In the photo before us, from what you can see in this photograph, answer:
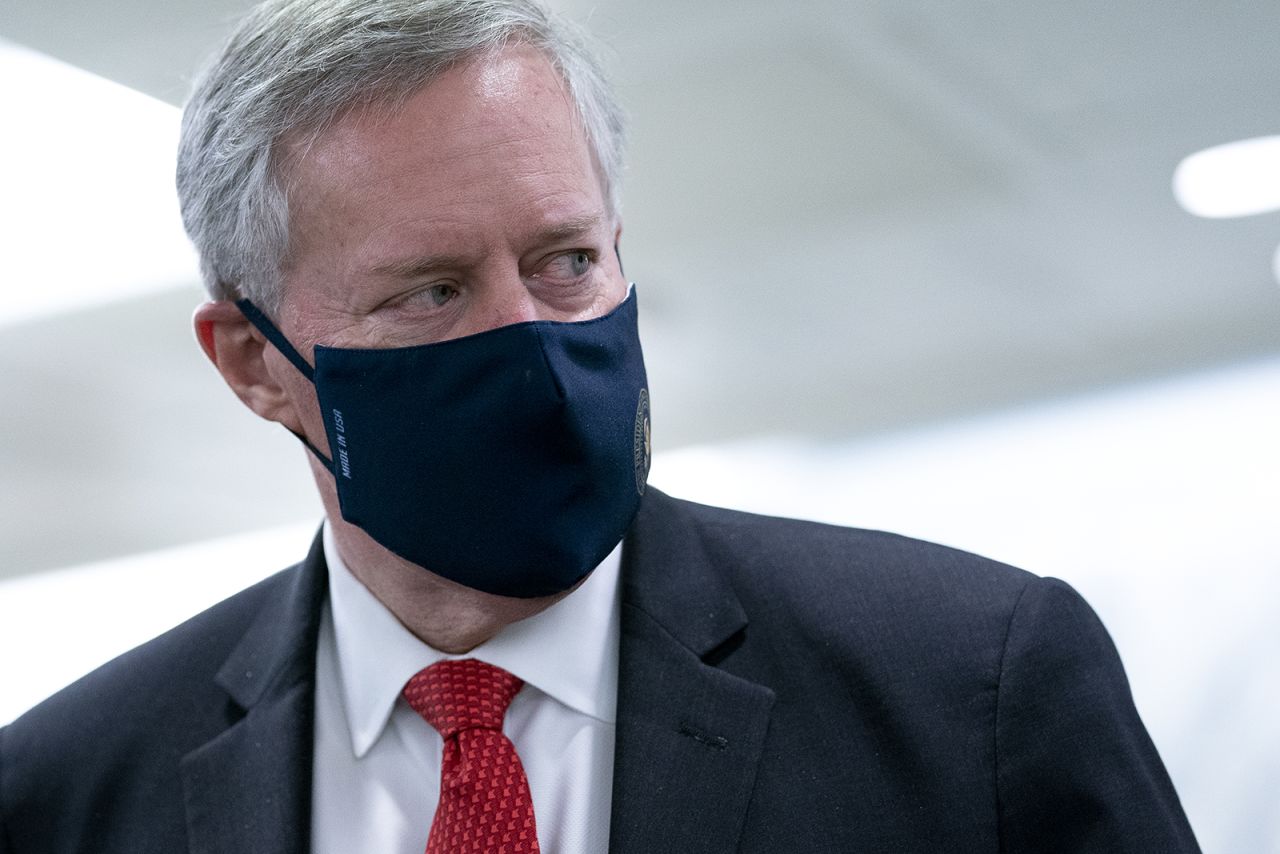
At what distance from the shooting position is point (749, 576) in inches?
66.2

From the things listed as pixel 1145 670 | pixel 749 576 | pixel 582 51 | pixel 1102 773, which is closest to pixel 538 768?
pixel 749 576

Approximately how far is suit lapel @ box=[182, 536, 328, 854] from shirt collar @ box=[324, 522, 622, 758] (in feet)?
0.20

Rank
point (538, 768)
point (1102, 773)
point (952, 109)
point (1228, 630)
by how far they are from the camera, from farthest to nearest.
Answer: point (952, 109) < point (1228, 630) < point (538, 768) < point (1102, 773)

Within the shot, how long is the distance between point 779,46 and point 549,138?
1205 mm

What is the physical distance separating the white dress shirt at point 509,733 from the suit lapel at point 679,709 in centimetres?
5

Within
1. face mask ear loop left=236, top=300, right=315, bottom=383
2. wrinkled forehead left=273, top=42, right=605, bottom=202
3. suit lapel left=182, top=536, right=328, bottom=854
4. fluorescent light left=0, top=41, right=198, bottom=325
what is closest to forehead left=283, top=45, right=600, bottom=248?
wrinkled forehead left=273, top=42, right=605, bottom=202

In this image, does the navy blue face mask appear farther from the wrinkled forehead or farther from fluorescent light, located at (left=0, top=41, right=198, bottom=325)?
fluorescent light, located at (left=0, top=41, right=198, bottom=325)

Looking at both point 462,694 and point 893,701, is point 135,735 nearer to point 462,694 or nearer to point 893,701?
point 462,694

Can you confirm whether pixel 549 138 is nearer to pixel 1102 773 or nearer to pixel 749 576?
pixel 749 576

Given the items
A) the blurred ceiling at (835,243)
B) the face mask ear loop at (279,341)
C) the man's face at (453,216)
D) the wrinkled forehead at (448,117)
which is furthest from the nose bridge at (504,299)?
the blurred ceiling at (835,243)

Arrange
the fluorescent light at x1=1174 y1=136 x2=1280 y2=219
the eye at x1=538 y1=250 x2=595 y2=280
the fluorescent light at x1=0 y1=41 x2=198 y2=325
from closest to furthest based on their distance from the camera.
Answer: the eye at x1=538 y1=250 x2=595 y2=280 → the fluorescent light at x1=1174 y1=136 x2=1280 y2=219 → the fluorescent light at x1=0 y1=41 x2=198 y2=325

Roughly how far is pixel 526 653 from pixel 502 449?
0.93 feet

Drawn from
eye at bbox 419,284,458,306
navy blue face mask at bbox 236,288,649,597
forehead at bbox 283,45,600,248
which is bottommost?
navy blue face mask at bbox 236,288,649,597

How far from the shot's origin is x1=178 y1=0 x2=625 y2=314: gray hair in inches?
62.3
